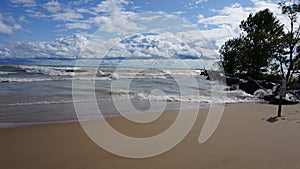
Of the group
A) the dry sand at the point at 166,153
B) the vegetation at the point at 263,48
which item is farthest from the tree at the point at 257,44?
the dry sand at the point at 166,153

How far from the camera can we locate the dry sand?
12.6 ft

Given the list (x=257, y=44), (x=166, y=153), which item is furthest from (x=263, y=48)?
(x=166, y=153)

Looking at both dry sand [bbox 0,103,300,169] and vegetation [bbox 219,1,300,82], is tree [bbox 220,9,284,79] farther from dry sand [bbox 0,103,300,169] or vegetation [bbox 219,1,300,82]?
dry sand [bbox 0,103,300,169]

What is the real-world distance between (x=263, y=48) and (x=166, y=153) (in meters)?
21.5

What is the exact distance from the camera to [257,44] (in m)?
24.5

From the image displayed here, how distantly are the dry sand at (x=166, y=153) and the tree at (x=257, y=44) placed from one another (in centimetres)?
1672

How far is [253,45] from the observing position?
82.9 ft

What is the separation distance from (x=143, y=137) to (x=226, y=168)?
215cm

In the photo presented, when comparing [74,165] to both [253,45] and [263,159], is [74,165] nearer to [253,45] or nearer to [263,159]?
[263,159]

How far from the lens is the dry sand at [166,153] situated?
3.85 metres

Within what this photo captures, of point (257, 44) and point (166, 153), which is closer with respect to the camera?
point (166, 153)

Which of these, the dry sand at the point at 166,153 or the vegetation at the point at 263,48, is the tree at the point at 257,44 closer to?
the vegetation at the point at 263,48

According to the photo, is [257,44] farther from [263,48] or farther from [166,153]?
[166,153]

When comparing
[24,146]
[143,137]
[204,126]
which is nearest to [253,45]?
[204,126]
